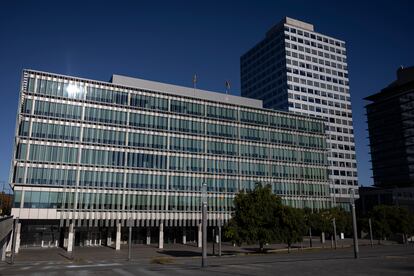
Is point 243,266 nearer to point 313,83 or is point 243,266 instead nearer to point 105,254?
point 105,254

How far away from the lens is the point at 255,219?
5144 cm

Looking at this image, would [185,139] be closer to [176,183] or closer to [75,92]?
[176,183]

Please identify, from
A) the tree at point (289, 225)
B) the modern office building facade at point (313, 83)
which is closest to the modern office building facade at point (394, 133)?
the modern office building facade at point (313, 83)

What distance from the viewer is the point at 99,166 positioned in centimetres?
7038

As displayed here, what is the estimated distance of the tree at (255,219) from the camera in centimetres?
5084

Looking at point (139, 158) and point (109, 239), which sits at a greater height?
point (139, 158)

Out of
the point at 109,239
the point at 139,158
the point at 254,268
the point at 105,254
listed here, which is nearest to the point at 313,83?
the point at 139,158

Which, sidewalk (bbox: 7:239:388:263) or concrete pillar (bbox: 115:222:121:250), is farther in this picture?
concrete pillar (bbox: 115:222:121:250)

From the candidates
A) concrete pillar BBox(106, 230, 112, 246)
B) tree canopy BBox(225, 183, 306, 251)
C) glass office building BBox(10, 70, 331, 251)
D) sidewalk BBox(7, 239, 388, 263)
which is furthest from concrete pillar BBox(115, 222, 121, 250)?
tree canopy BBox(225, 183, 306, 251)

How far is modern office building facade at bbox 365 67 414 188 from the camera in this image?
149000 mm

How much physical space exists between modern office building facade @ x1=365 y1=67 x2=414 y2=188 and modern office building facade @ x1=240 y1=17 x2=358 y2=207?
2721cm

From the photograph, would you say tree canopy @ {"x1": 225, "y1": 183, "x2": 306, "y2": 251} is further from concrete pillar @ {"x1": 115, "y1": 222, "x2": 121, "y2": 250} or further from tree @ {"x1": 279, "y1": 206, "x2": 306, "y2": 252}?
concrete pillar @ {"x1": 115, "y1": 222, "x2": 121, "y2": 250}

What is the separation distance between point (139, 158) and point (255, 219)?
31.1 metres

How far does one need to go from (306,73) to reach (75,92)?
90505 millimetres
